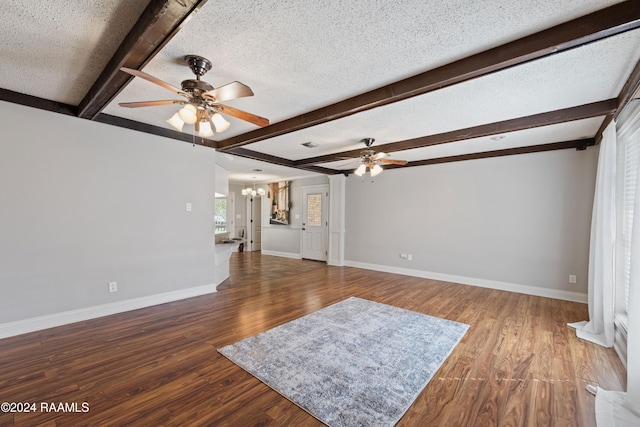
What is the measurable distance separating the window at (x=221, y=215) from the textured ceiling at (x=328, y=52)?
5.11 meters

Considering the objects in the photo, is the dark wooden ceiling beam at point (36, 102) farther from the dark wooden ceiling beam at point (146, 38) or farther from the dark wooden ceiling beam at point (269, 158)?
the dark wooden ceiling beam at point (269, 158)

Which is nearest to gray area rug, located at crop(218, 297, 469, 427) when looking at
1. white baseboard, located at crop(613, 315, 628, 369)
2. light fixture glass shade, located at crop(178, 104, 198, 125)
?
white baseboard, located at crop(613, 315, 628, 369)

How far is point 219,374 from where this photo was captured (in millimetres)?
2207

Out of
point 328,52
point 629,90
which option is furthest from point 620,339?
point 328,52

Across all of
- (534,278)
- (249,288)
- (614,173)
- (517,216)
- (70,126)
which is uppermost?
(70,126)

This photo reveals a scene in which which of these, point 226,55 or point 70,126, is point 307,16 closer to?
point 226,55

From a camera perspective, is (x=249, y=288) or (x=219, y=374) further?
(x=249, y=288)

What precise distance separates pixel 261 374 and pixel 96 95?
9.50 feet

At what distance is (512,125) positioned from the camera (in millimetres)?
3320

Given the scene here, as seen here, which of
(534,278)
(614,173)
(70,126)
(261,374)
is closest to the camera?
(261,374)

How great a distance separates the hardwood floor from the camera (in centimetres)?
178

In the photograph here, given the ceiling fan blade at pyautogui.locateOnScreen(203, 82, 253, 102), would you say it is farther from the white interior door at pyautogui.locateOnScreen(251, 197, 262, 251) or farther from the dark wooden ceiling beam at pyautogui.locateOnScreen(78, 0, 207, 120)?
the white interior door at pyautogui.locateOnScreen(251, 197, 262, 251)

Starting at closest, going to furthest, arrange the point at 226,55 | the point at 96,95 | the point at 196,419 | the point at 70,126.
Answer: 1. the point at 196,419
2. the point at 226,55
3. the point at 96,95
4. the point at 70,126

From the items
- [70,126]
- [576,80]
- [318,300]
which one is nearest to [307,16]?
[576,80]
